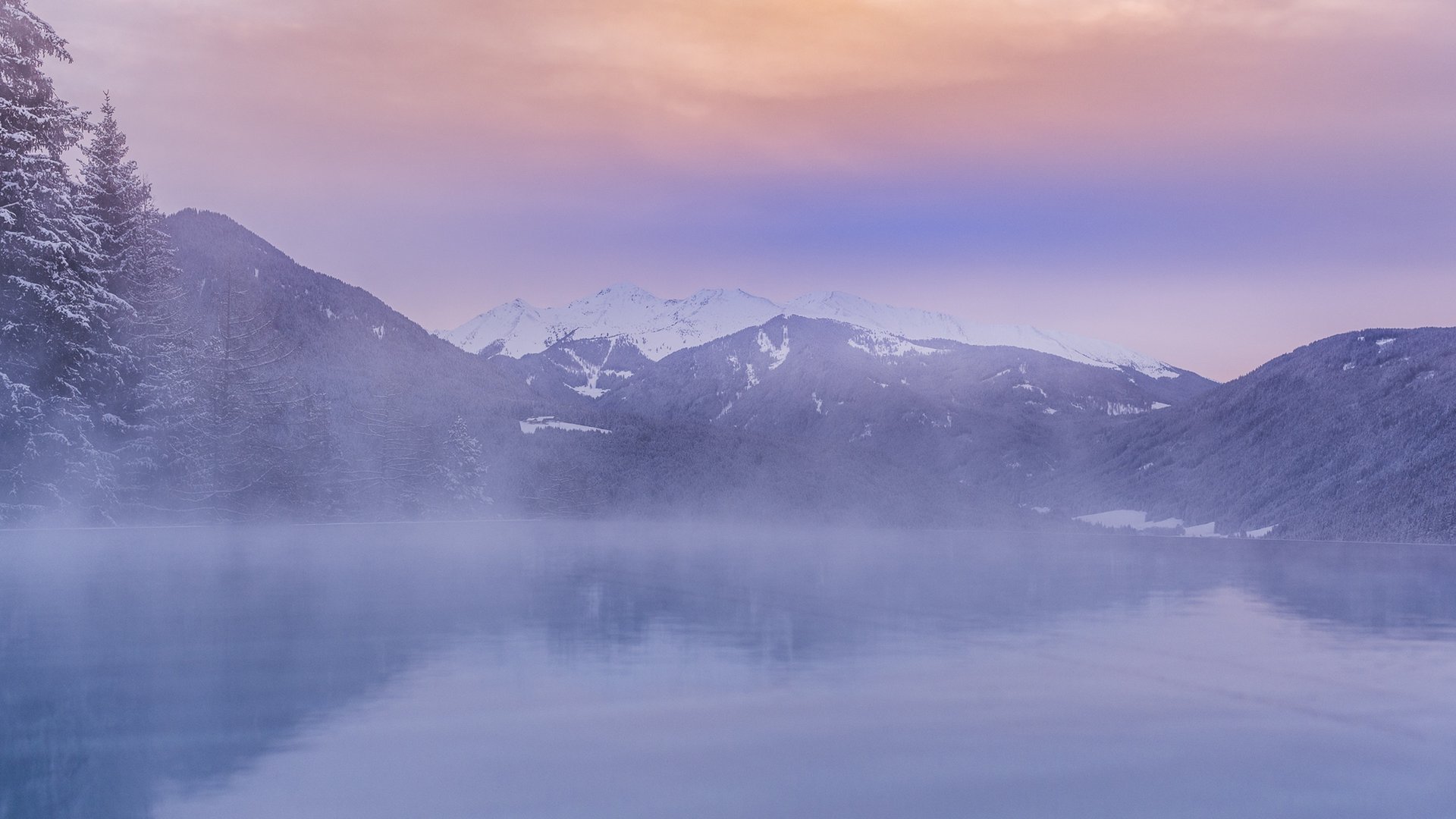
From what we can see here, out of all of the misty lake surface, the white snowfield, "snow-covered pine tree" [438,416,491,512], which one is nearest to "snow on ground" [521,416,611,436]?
"snow-covered pine tree" [438,416,491,512]

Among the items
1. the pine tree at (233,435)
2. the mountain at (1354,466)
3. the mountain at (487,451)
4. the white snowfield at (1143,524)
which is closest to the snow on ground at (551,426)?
the mountain at (487,451)

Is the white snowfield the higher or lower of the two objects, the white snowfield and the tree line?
the lower

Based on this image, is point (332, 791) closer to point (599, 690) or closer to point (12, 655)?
point (599, 690)

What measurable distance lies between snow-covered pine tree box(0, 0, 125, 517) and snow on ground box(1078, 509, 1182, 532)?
143 metres

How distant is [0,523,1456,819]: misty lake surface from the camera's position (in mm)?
10836

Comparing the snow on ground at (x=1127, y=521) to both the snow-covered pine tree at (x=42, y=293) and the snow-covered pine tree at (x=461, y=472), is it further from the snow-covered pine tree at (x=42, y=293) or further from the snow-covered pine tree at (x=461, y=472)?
the snow-covered pine tree at (x=42, y=293)

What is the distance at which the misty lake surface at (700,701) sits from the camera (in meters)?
10.8

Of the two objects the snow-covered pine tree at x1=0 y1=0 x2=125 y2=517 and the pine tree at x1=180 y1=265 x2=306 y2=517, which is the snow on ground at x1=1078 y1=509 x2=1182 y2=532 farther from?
the snow-covered pine tree at x1=0 y1=0 x2=125 y2=517

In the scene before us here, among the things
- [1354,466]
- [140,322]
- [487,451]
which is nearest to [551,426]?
[487,451]

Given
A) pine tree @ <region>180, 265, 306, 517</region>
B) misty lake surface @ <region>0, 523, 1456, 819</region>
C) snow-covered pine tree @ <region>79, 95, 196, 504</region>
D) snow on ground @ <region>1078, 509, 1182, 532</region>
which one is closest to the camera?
misty lake surface @ <region>0, 523, 1456, 819</region>

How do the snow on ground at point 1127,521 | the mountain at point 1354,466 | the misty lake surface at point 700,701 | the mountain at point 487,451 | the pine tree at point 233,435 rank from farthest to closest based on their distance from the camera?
1. the snow on ground at point 1127,521
2. the mountain at point 1354,466
3. the mountain at point 487,451
4. the pine tree at point 233,435
5. the misty lake surface at point 700,701

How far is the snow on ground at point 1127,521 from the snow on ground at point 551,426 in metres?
71.8

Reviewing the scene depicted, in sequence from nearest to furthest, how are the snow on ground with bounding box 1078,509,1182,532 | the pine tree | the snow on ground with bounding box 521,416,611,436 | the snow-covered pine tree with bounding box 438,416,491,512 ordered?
1. the pine tree
2. the snow-covered pine tree with bounding box 438,416,491,512
3. the snow on ground with bounding box 521,416,611,436
4. the snow on ground with bounding box 1078,509,1182,532

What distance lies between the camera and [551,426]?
15850 cm
